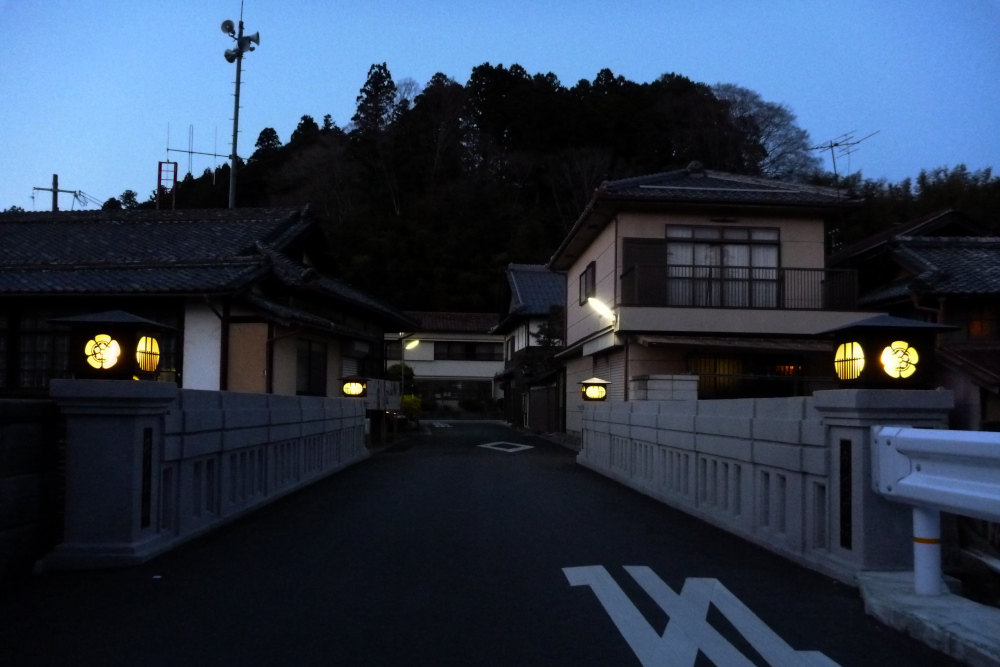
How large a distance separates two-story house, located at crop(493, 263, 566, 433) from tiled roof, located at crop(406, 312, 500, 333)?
21.9 feet

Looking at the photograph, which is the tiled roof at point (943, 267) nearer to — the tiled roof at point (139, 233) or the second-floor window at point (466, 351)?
the tiled roof at point (139, 233)

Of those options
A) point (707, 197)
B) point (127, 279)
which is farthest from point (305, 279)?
point (707, 197)

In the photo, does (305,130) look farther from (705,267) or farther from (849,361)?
(849,361)

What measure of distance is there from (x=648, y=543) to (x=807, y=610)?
261 centimetres

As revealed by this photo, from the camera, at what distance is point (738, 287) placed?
22.2 metres

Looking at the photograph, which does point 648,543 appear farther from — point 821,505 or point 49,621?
point 49,621

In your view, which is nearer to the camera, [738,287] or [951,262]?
[738,287]

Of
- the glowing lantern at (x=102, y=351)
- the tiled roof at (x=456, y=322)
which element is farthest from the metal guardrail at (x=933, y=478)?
the tiled roof at (x=456, y=322)

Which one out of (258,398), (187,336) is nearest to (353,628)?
(258,398)

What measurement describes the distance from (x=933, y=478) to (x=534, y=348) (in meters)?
31.0

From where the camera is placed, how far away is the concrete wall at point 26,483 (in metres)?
6.23

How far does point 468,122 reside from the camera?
6069 cm

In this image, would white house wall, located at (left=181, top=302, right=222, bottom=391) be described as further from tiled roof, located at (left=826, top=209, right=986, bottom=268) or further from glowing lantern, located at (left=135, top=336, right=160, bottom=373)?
tiled roof, located at (left=826, top=209, right=986, bottom=268)

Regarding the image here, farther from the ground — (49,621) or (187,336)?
(187,336)
